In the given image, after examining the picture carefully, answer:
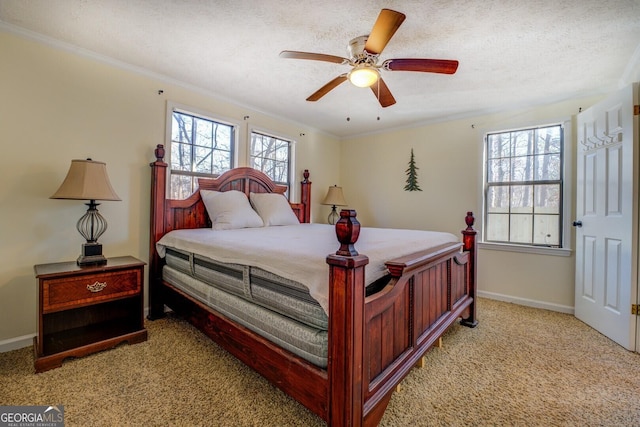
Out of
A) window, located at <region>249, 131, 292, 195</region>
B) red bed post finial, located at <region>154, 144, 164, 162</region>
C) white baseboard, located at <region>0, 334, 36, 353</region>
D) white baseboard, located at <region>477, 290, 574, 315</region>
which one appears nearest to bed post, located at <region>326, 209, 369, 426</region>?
red bed post finial, located at <region>154, 144, 164, 162</region>

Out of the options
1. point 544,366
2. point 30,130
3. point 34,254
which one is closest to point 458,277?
point 544,366

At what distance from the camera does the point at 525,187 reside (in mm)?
3463

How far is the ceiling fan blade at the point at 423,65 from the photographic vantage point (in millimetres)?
1873

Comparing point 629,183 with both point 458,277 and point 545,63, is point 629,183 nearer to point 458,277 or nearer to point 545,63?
point 545,63

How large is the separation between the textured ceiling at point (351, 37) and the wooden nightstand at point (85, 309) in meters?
1.82

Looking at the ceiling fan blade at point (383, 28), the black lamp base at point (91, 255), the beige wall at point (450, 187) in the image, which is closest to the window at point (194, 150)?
the black lamp base at point (91, 255)

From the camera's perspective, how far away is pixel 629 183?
7.42 feet

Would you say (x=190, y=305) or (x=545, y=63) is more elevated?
(x=545, y=63)

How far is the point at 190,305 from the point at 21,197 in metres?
1.54

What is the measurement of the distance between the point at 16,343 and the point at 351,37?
139 inches

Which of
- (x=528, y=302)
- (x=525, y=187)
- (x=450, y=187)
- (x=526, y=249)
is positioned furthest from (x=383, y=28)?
(x=528, y=302)

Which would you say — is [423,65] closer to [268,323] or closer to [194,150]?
[268,323]

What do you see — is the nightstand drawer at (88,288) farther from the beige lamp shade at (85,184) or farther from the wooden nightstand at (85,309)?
the beige lamp shade at (85,184)

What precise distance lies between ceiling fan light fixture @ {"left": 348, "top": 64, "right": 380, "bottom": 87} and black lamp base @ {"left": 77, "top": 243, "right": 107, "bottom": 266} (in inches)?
96.3
